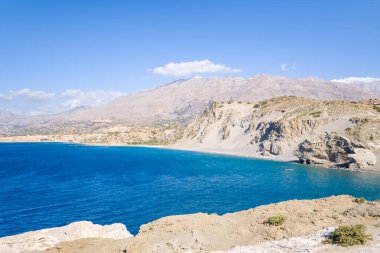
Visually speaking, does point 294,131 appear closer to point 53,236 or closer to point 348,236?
point 348,236

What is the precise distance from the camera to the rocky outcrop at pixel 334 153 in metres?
78.2

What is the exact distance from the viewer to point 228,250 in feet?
53.7

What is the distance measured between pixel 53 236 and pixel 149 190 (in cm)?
3775

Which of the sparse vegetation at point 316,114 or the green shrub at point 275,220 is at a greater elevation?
the sparse vegetation at point 316,114

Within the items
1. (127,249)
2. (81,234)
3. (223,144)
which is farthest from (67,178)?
(223,144)

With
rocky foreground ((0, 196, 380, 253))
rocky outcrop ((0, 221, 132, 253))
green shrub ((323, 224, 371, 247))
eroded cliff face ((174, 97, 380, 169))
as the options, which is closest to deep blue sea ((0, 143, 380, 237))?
eroded cliff face ((174, 97, 380, 169))

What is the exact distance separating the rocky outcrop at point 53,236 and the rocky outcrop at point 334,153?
72184 millimetres

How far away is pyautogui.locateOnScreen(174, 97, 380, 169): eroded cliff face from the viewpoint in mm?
82938

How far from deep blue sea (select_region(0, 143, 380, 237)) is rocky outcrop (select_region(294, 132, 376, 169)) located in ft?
19.9

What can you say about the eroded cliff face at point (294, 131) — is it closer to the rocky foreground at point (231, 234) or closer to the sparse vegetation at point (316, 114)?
the sparse vegetation at point (316, 114)

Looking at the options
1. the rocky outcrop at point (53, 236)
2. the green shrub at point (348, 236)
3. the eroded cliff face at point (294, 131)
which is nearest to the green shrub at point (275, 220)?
the green shrub at point (348, 236)

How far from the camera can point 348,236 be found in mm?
16297

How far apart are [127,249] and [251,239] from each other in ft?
22.6

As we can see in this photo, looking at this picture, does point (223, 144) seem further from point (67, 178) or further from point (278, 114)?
point (67, 178)
